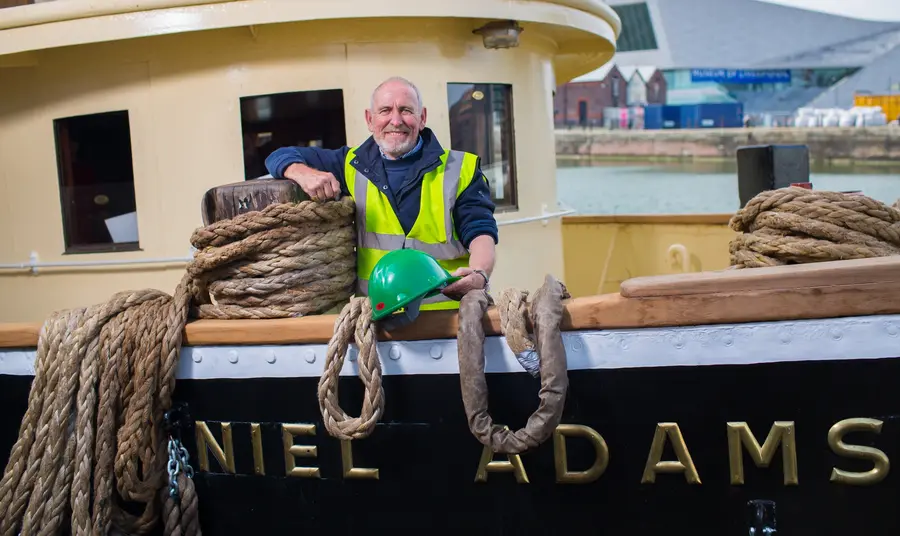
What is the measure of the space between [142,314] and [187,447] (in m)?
0.46

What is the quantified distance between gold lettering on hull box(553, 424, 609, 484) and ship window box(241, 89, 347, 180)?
225 centimetres

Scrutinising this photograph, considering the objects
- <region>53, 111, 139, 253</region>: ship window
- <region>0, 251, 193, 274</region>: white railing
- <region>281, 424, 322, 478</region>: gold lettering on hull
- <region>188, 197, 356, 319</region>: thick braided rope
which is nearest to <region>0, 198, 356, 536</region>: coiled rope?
<region>188, 197, 356, 319</region>: thick braided rope

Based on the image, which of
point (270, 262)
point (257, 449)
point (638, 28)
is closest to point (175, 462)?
point (257, 449)

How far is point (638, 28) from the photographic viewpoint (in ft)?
184

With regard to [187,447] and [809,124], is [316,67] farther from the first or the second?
[809,124]

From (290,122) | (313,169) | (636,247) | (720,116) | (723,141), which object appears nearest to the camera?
(313,169)

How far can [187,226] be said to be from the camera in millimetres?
4184

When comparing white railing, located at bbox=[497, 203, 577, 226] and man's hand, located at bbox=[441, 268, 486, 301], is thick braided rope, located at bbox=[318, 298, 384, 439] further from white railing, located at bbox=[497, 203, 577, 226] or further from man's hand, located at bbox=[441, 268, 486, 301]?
white railing, located at bbox=[497, 203, 577, 226]

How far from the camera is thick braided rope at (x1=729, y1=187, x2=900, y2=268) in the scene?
2.58 metres

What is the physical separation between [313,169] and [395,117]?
34 cm

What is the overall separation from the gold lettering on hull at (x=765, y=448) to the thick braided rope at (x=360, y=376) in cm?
101

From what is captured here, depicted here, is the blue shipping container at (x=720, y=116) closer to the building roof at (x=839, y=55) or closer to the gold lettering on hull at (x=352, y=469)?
the building roof at (x=839, y=55)

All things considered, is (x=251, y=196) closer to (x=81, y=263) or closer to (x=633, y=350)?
(x=633, y=350)

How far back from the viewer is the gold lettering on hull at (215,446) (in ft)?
8.81
